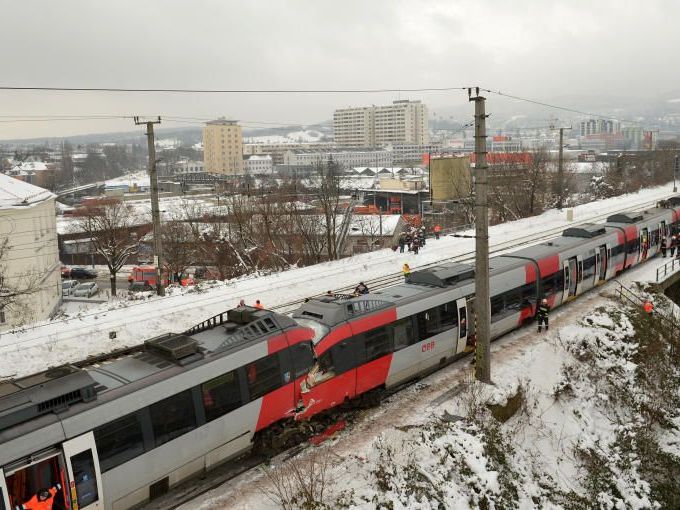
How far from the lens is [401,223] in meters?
66.0

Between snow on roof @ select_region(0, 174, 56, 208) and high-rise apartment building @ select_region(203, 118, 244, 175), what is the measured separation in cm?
14905

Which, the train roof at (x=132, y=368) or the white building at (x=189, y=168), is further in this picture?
the white building at (x=189, y=168)

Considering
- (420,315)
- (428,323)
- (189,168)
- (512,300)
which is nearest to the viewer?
(420,315)

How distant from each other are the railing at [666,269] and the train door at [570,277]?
6.78 m

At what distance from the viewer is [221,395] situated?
11.4 meters

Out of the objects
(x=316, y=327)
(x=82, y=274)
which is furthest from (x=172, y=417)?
(x=82, y=274)

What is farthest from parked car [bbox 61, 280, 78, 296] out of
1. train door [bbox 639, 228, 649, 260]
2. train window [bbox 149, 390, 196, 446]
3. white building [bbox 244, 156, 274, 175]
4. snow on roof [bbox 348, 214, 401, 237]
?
white building [bbox 244, 156, 274, 175]

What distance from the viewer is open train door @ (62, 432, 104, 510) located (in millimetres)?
9163

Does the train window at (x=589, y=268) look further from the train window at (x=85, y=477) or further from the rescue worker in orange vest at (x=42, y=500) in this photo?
the rescue worker in orange vest at (x=42, y=500)

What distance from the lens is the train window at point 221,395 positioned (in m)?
11.1

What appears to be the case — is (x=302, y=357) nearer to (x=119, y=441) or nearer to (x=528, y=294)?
(x=119, y=441)

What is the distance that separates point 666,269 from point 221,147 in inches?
6987

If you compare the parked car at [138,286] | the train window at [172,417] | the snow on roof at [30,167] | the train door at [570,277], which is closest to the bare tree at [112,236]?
the parked car at [138,286]

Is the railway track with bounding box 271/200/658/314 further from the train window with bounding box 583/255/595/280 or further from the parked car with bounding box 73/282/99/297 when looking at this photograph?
the parked car with bounding box 73/282/99/297
